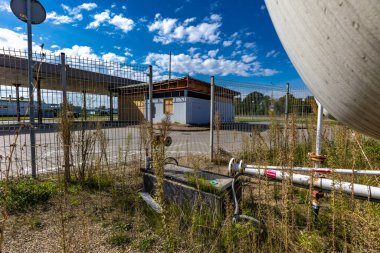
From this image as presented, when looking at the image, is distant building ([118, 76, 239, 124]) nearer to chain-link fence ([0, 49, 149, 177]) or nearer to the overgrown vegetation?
chain-link fence ([0, 49, 149, 177])

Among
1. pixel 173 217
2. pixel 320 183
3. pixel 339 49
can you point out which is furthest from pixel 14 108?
pixel 320 183

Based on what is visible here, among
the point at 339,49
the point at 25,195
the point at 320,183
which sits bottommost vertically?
the point at 25,195

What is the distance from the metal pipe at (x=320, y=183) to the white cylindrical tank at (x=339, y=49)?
51.4 inches

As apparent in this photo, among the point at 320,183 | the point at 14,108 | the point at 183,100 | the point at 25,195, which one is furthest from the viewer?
the point at 183,100

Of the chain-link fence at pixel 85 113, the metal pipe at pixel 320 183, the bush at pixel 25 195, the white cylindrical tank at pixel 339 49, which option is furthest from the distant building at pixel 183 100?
the white cylindrical tank at pixel 339 49

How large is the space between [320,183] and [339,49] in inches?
88.8

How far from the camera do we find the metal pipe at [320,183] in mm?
1783

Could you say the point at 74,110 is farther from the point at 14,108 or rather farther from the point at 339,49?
the point at 339,49

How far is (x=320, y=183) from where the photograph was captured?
225cm

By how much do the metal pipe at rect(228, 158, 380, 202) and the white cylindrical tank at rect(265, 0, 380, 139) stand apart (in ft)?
4.28

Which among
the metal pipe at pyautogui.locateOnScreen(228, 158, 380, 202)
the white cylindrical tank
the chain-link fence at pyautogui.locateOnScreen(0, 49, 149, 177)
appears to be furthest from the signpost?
the white cylindrical tank

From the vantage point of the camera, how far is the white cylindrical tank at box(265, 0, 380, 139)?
398 mm

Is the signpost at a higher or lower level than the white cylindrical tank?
higher

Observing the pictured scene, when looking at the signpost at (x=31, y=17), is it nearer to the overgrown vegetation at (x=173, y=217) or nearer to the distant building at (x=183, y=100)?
the overgrown vegetation at (x=173, y=217)
